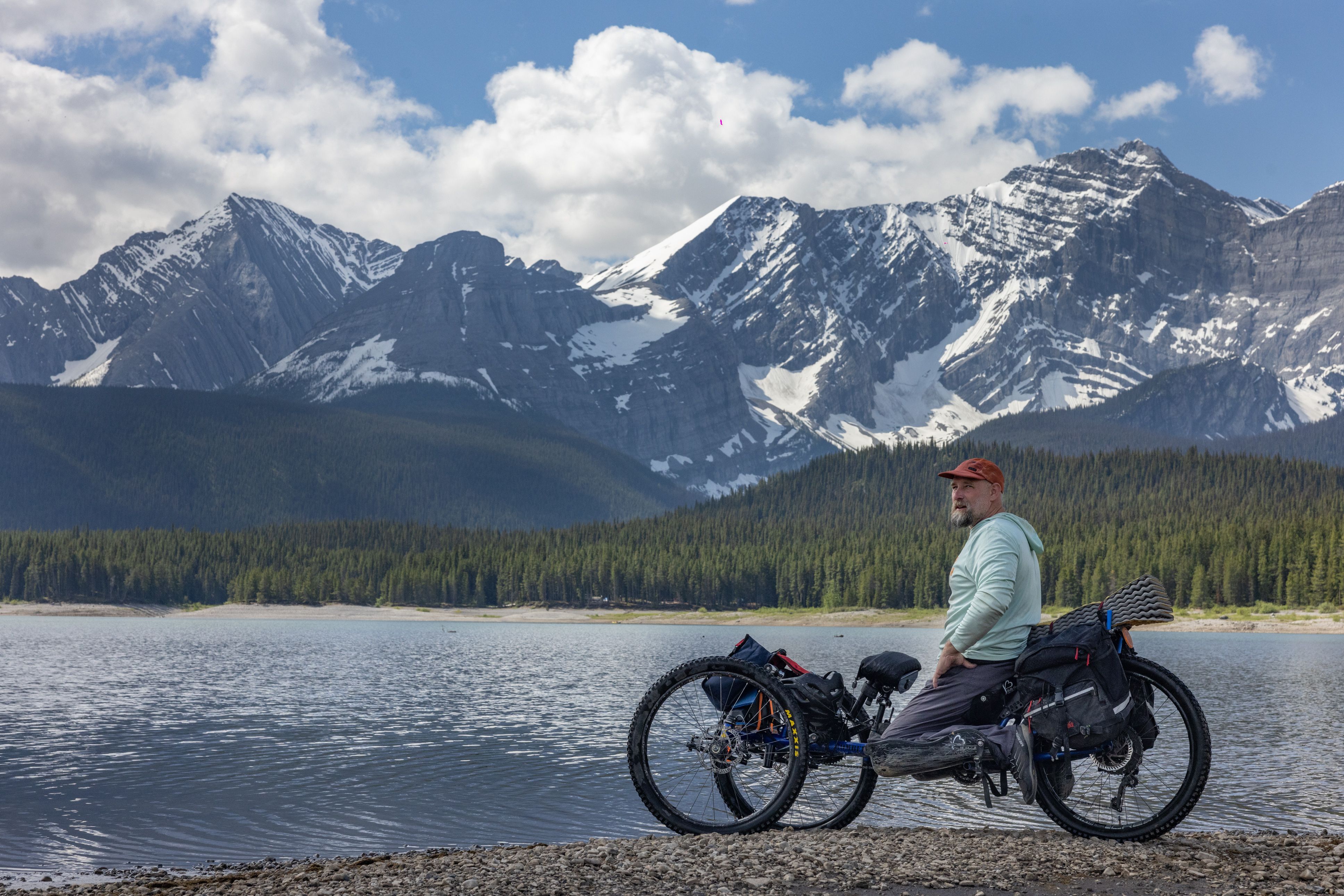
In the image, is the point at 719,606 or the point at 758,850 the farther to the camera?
the point at 719,606

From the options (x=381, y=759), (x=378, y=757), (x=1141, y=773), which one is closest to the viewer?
(x=1141, y=773)

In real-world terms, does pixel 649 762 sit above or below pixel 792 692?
below

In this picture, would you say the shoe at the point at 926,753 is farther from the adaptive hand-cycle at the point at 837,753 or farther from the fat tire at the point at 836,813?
the fat tire at the point at 836,813

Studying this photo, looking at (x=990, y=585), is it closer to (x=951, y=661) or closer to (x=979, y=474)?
(x=951, y=661)

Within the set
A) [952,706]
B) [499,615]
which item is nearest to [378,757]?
[952,706]

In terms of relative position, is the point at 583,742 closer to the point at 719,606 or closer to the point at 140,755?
the point at 140,755

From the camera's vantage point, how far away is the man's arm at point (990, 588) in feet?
35.2

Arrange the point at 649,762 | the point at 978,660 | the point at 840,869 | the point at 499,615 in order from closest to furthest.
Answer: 1. the point at 840,869
2. the point at 978,660
3. the point at 649,762
4. the point at 499,615

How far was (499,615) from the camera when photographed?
583 feet

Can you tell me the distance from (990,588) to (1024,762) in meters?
1.66

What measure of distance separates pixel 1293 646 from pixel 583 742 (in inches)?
3194

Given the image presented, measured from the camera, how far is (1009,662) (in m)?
11.0

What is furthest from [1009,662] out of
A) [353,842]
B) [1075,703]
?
[353,842]

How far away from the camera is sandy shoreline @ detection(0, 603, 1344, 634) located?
15100cm
